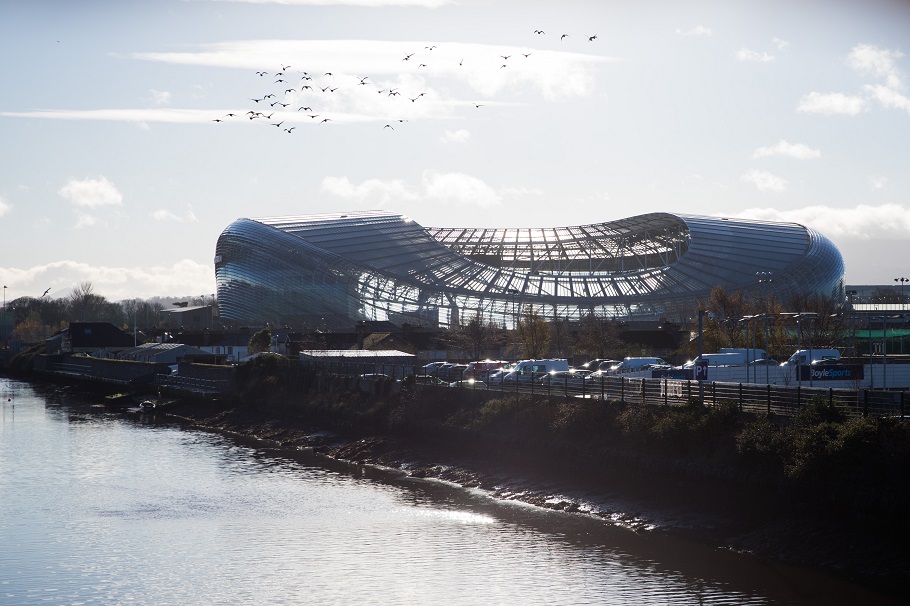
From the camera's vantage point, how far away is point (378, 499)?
36.9 metres

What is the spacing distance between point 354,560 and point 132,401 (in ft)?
188

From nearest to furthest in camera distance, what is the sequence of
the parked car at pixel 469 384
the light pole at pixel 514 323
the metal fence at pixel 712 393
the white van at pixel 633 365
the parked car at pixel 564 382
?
the metal fence at pixel 712 393 < the parked car at pixel 564 382 < the parked car at pixel 469 384 < the white van at pixel 633 365 < the light pole at pixel 514 323

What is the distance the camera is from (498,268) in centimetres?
11525

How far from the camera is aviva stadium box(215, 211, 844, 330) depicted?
4188 inches

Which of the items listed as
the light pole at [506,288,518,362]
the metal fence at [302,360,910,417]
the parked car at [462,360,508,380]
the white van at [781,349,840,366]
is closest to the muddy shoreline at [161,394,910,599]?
the metal fence at [302,360,910,417]

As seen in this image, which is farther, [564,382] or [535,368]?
[535,368]

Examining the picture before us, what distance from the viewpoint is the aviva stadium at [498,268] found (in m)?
106

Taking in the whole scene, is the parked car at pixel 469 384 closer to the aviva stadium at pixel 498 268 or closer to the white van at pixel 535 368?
the white van at pixel 535 368

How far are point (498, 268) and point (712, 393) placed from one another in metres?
80.4

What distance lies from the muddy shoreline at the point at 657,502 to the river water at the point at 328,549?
0.53 meters

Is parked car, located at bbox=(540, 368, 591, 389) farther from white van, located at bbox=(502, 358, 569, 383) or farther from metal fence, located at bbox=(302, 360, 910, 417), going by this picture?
white van, located at bbox=(502, 358, 569, 383)

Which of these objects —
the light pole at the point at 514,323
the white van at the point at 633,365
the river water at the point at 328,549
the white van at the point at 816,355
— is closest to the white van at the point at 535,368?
the white van at the point at 633,365

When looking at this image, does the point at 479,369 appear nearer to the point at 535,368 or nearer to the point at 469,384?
the point at 535,368

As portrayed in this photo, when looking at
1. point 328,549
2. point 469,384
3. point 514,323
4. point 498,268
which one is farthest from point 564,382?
point 498,268
